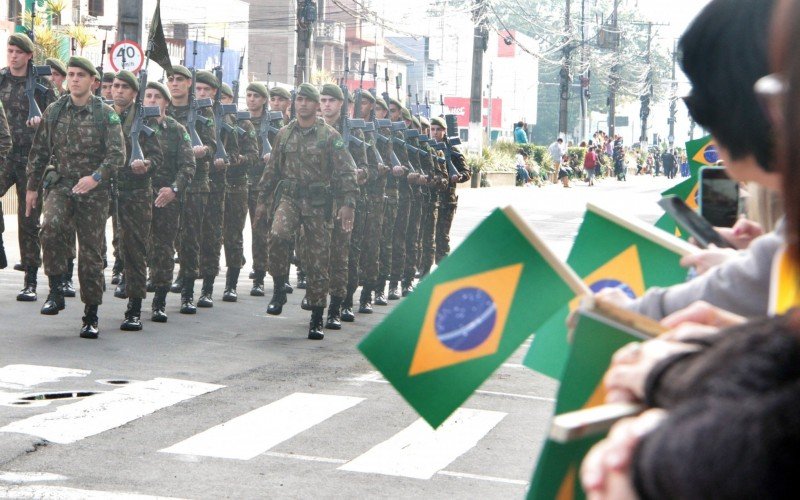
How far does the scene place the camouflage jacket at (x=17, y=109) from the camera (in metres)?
13.2

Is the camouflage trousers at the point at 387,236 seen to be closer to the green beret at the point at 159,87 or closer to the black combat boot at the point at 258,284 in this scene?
the black combat boot at the point at 258,284

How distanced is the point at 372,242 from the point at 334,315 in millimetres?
1912

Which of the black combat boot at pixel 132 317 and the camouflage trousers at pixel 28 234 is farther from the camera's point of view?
the camouflage trousers at pixel 28 234

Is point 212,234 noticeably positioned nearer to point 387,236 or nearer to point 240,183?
point 240,183

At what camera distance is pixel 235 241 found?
14.2 meters

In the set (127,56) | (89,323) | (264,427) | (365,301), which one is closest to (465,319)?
(264,427)

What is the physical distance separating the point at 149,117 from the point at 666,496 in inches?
423

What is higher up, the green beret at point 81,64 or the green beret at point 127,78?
the green beret at point 81,64

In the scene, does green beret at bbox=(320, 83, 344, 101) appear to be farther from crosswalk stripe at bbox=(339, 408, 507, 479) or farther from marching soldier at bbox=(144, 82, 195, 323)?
crosswalk stripe at bbox=(339, 408, 507, 479)

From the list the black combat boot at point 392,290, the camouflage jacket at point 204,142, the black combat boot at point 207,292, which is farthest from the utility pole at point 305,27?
the black combat boot at point 207,292

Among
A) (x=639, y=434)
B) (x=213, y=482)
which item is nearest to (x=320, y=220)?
(x=213, y=482)

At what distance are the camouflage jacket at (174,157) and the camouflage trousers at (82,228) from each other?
47.7 inches

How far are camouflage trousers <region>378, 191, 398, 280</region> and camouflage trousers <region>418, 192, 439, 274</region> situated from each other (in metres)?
1.47

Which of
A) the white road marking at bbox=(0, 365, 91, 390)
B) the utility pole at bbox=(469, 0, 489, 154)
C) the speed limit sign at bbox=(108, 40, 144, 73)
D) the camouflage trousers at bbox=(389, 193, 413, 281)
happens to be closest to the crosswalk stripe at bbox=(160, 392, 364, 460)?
the white road marking at bbox=(0, 365, 91, 390)
